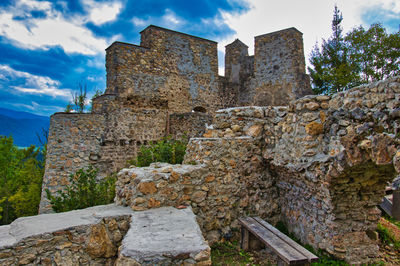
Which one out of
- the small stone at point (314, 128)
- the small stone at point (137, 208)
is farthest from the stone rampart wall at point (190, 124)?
the small stone at point (137, 208)

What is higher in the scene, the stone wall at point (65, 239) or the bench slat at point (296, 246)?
the stone wall at point (65, 239)

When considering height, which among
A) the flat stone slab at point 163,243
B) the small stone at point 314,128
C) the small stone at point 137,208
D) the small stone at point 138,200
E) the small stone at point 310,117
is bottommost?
the flat stone slab at point 163,243

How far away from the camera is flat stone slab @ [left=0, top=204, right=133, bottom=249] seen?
2.84m

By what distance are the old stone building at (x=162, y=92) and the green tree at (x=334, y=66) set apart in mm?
4501

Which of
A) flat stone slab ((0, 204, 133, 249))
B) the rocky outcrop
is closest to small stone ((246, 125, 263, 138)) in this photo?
the rocky outcrop

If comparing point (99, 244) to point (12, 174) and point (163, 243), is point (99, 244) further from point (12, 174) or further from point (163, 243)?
point (12, 174)

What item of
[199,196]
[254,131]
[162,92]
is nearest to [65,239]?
[199,196]

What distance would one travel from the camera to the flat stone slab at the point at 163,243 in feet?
7.63

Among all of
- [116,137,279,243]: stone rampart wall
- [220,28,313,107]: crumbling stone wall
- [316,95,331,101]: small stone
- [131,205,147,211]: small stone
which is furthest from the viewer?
[220,28,313,107]: crumbling stone wall

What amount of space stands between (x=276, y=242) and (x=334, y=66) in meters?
16.4

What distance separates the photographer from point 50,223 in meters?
3.16

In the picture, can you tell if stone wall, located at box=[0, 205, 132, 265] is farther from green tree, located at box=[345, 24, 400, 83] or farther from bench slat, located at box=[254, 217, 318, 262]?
green tree, located at box=[345, 24, 400, 83]

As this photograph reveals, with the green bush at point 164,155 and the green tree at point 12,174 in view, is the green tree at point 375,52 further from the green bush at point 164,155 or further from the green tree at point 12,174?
the green tree at point 12,174

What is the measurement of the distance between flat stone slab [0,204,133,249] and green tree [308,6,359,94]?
15.5 meters
